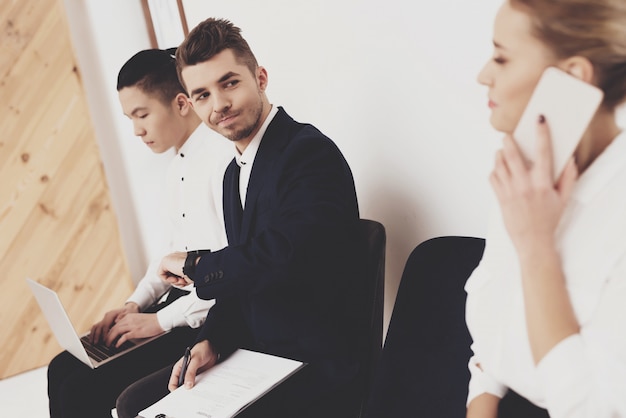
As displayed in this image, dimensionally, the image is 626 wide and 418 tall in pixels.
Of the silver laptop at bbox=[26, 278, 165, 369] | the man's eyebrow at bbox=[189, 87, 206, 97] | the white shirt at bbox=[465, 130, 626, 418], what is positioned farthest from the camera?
the silver laptop at bbox=[26, 278, 165, 369]

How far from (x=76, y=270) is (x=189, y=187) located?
68.4 inches

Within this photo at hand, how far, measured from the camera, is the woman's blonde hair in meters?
0.69

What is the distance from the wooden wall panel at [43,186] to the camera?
313 centimetres

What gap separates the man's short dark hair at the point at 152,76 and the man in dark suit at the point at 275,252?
557mm

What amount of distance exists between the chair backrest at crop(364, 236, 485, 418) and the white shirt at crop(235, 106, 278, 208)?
22.9 inches

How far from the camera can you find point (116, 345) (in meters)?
1.84

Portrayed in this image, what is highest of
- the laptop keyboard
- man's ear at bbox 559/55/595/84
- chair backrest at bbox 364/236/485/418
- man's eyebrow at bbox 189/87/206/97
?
man's eyebrow at bbox 189/87/206/97

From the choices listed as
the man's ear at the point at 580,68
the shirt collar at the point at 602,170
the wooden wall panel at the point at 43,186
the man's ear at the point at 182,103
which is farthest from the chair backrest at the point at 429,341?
the wooden wall panel at the point at 43,186

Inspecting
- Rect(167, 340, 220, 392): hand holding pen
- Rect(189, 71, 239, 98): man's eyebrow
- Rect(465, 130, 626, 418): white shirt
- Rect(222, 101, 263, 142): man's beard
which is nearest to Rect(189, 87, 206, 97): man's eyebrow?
Rect(189, 71, 239, 98): man's eyebrow

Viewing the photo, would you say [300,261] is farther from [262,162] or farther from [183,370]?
[183,370]

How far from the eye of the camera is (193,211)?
202 cm

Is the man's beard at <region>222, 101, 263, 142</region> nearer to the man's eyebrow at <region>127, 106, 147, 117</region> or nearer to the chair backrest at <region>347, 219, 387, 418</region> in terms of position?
the chair backrest at <region>347, 219, 387, 418</region>

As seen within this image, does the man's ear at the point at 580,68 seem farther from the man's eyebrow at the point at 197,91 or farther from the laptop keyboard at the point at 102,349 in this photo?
the laptop keyboard at the point at 102,349

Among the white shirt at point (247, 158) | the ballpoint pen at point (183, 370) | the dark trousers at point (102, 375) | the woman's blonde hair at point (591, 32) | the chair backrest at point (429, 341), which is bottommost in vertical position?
the dark trousers at point (102, 375)
